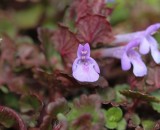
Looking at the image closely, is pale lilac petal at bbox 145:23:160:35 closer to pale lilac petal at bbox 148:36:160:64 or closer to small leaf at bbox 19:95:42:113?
pale lilac petal at bbox 148:36:160:64

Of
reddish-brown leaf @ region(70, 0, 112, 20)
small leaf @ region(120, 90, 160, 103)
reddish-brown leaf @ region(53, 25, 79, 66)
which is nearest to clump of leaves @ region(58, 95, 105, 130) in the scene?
small leaf @ region(120, 90, 160, 103)

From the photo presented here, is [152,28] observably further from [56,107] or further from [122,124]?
[56,107]

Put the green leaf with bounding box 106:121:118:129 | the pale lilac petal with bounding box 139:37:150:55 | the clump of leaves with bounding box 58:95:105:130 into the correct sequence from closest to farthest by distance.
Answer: the clump of leaves with bounding box 58:95:105:130 < the green leaf with bounding box 106:121:118:129 < the pale lilac petal with bounding box 139:37:150:55

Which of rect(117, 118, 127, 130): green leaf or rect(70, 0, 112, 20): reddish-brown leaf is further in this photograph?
rect(70, 0, 112, 20): reddish-brown leaf

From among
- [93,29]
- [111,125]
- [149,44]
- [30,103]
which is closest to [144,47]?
[149,44]

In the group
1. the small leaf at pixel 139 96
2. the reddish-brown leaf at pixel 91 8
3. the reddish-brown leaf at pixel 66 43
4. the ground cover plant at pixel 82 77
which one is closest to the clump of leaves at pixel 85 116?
the ground cover plant at pixel 82 77

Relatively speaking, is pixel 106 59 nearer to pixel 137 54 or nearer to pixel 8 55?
pixel 137 54

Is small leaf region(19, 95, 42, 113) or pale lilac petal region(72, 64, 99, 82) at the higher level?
pale lilac petal region(72, 64, 99, 82)
